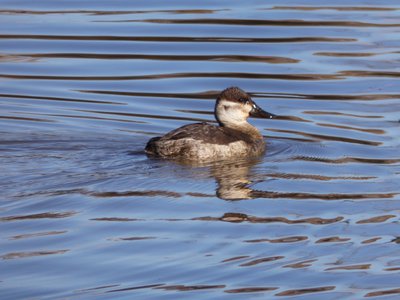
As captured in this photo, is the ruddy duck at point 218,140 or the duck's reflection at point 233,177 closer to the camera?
the duck's reflection at point 233,177

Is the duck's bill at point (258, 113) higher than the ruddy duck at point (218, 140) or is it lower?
higher

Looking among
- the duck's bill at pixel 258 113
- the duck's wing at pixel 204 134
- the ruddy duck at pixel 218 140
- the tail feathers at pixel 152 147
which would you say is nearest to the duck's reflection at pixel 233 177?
the ruddy duck at pixel 218 140

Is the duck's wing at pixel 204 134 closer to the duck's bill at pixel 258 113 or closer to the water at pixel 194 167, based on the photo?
Result: the water at pixel 194 167

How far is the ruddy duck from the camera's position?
12.1 metres

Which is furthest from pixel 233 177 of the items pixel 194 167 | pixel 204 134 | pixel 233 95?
pixel 233 95

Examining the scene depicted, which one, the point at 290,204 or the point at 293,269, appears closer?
the point at 293,269

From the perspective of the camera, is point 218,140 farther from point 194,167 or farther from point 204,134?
point 194,167

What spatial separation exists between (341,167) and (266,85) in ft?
12.4

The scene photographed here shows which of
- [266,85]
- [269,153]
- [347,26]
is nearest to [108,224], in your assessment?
[269,153]

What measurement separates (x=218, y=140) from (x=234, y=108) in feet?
2.37

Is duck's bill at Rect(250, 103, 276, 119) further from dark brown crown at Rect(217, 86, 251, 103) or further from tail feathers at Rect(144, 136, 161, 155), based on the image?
tail feathers at Rect(144, 136, 161, 155)

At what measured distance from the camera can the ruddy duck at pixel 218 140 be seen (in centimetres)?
1212

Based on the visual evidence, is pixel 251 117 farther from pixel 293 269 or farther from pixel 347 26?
pixel 293 269

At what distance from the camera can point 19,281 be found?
822 cm
